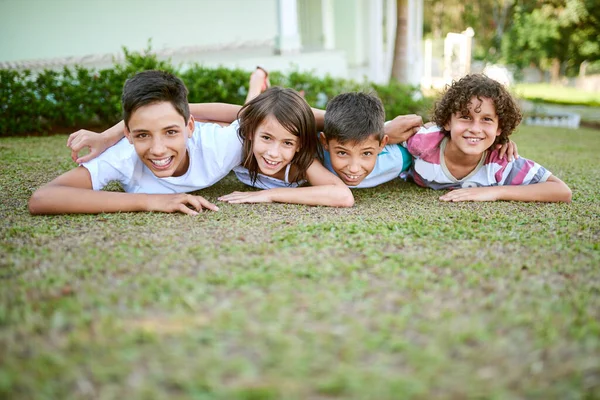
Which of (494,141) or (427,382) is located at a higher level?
(494,141)

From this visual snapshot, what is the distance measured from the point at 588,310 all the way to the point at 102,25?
8346mm

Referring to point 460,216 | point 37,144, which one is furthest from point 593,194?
point 37,144

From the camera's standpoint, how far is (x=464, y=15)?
31.4 meters

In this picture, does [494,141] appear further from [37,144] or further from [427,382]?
[37,144]

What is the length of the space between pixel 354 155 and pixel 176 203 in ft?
4.31

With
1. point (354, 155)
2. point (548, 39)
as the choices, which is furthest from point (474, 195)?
point (548, 39)

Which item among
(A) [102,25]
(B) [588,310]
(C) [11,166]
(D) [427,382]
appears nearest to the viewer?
(D) [427,382]

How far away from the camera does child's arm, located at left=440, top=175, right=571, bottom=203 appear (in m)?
3.76

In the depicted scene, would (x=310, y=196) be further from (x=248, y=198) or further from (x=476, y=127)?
(x=476, y=127)

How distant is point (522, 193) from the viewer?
379 cm

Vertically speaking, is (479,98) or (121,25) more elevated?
(121,25)

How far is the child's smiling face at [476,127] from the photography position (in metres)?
3.79

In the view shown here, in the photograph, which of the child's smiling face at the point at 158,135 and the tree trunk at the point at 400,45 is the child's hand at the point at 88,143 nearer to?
the child's smiling face at the point at 158,135

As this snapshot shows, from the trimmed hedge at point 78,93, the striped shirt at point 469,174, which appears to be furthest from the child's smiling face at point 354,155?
the trimmed hedge at point 78,93
